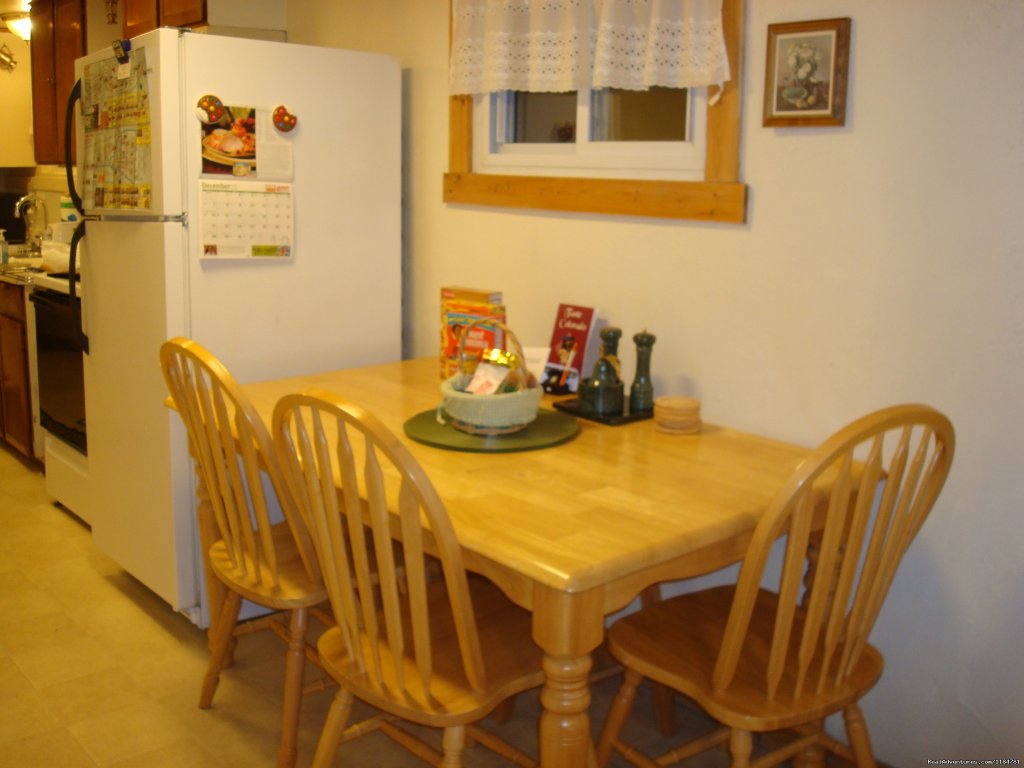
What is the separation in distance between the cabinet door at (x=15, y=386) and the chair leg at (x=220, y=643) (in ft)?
7.53

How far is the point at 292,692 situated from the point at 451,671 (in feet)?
1.87

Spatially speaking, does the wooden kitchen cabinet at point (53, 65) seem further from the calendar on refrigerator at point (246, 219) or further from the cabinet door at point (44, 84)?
the calendar on refrigerator at point (246, 219)

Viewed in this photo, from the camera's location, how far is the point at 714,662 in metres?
1.75

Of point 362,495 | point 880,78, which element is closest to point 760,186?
point 880,78

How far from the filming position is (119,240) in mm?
2791

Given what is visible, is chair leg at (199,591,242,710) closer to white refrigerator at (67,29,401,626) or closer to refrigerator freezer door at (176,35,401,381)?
white refrigerator at (67,29,401,626)

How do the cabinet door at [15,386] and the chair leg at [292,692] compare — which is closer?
the chair leg at [292,692]

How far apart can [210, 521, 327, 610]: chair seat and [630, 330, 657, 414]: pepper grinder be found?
826 mm

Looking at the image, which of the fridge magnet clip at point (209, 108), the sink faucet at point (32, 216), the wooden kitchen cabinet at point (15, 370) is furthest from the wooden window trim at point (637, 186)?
the sink faucet at point (32, 216)

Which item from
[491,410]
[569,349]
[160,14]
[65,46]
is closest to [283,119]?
[569,349]

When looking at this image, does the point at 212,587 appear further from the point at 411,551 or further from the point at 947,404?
the point at 947,404

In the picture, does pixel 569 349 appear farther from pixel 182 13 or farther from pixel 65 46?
pixel 65 46

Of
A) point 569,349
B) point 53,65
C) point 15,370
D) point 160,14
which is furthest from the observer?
point 53,65

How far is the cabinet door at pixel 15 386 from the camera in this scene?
13.9 feet
